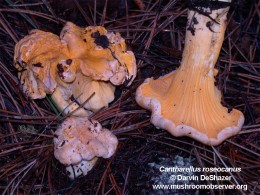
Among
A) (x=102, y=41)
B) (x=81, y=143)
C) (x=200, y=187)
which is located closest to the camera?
(x=81, y=143)

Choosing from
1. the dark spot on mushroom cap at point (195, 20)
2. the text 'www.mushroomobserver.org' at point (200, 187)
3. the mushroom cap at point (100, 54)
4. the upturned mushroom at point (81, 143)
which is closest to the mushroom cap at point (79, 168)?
the upturned mushroom at point (81, 143)

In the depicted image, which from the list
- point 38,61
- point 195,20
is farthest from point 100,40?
point 195,20

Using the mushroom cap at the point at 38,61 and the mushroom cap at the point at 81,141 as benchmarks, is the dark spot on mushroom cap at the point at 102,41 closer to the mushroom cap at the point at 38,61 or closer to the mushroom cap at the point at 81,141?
the mushroom cap at the point at 38,61

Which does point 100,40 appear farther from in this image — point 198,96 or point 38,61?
point 198,96

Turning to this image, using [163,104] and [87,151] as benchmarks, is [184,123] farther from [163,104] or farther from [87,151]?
[87,151]

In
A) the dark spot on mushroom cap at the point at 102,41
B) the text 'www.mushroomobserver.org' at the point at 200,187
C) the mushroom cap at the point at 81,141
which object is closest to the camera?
the mushroom cap at the point at 81,141

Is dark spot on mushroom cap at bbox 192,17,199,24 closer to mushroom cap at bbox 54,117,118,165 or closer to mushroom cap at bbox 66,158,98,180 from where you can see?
mushroom cap at bbox 54,117,118,165
